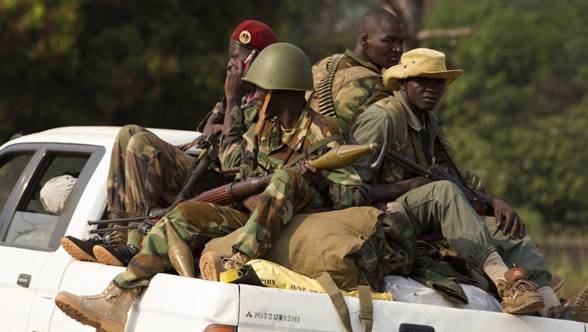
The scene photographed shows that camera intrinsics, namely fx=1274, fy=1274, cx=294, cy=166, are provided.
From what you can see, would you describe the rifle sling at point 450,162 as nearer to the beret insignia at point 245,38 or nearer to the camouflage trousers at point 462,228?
the camouflage trousers at point 462,228

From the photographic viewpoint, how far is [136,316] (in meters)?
5.58

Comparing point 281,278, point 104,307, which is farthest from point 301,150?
point 104,307

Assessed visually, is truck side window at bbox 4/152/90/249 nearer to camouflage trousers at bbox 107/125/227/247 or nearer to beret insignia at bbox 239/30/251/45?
camouflage trousers at bbox 107/125/227/247

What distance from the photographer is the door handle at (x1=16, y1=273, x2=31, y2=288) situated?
6.67 m

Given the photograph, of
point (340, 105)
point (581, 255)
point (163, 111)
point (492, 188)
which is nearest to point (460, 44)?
point (492, 188)

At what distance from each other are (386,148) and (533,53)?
58.0ft

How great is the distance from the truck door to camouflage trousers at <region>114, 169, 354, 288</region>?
2.99 ft

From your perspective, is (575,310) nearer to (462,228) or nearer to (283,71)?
(462,228)

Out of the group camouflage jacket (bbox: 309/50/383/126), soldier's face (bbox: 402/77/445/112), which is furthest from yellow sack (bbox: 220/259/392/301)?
camouflage jacket (bbox: 309/50/383/126)

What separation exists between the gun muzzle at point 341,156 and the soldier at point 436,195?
17.8 inches

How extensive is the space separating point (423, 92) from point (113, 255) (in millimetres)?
1879

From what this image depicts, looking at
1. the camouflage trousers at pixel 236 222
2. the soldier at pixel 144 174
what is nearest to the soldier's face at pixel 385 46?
the soldier at pixel 144 174

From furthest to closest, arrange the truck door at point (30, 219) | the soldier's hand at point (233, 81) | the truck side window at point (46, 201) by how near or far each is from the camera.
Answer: the soldier's hand at point (233, 81)
the truck side window at point (46, 201)
the truck door at point (30, 219)

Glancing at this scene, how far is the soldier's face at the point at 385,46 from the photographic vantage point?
755 cm
